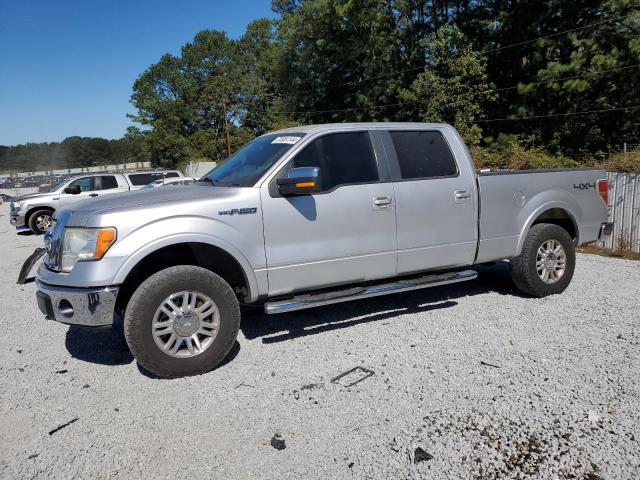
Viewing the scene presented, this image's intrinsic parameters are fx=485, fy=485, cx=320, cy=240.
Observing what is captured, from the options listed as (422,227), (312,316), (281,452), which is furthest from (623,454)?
(312,316)

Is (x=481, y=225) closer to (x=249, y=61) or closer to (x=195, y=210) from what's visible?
(x=195, y=210)

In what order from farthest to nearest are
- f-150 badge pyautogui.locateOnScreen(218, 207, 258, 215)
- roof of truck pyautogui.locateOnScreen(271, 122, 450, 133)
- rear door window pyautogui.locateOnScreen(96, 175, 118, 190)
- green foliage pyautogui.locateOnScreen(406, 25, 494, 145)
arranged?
green foliage pyautogui.locateOnScreen(406, 25, 494, 145)
rear door window pyautogui.locateOnScreen(96, 175, 118, 190)
roof of truck pyautogui.locateOnScreen(271, 122, 450, 133)
f-150 badge pyautogui.locateOnScreen(218, 207, 258, 215)

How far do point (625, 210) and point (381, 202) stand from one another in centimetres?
688

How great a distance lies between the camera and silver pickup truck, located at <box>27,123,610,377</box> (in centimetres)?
373

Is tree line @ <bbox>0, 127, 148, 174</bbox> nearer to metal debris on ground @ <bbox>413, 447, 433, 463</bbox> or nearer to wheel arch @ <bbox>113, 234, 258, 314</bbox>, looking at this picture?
wheel arch @ <bbox>113, 234, 258, 314</bbox>

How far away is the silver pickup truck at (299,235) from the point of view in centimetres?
373

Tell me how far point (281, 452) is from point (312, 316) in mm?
2506

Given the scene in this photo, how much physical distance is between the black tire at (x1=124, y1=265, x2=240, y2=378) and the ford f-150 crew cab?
1128 cm

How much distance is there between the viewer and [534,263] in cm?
555

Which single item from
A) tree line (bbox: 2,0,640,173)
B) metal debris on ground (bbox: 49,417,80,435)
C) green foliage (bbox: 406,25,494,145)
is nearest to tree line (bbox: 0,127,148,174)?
tree line (bbox: 2,0,640,173)

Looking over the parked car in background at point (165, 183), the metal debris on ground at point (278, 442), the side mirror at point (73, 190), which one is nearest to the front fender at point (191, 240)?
the metal debris on ground at point (278, 442)

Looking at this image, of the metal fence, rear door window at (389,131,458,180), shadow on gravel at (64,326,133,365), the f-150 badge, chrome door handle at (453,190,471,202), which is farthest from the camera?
the metal fence

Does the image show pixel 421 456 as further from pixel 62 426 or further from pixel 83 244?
pixel 83 244

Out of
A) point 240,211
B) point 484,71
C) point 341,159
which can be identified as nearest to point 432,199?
point 341,159
